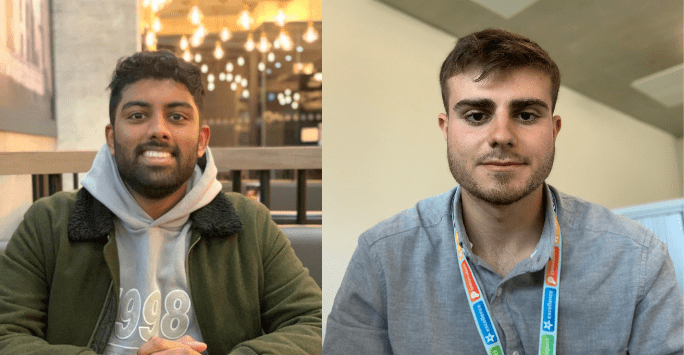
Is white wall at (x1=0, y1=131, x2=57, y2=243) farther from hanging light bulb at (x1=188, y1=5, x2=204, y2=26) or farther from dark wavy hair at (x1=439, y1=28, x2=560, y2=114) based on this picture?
dark wavy hair at (x1=439, y1=28, x2=560, y2=114)

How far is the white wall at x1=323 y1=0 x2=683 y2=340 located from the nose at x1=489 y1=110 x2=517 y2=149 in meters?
0.47

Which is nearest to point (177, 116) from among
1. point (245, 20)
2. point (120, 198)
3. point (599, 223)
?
point (120, 198)

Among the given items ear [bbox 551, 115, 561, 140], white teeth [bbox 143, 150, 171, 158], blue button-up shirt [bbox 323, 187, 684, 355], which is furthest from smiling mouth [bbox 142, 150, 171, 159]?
ear [bbox 551, 115, 561, 140]

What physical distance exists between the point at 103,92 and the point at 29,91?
22 cm

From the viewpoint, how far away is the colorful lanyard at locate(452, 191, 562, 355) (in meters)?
1.30

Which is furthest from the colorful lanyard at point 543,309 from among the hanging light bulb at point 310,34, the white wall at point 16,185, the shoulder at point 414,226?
the white wall at point 16,185

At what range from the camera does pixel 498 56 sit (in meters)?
1.35

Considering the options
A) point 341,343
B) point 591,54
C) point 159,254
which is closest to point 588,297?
point 341,343

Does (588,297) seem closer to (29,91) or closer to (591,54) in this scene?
(591,54)

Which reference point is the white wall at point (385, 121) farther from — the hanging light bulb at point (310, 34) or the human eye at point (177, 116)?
the human eye at point (177, 116)

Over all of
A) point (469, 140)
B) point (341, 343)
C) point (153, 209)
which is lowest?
point (341, 343)

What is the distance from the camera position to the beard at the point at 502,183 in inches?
53.5

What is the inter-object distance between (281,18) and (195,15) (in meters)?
0.26

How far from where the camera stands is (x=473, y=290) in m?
1.36
